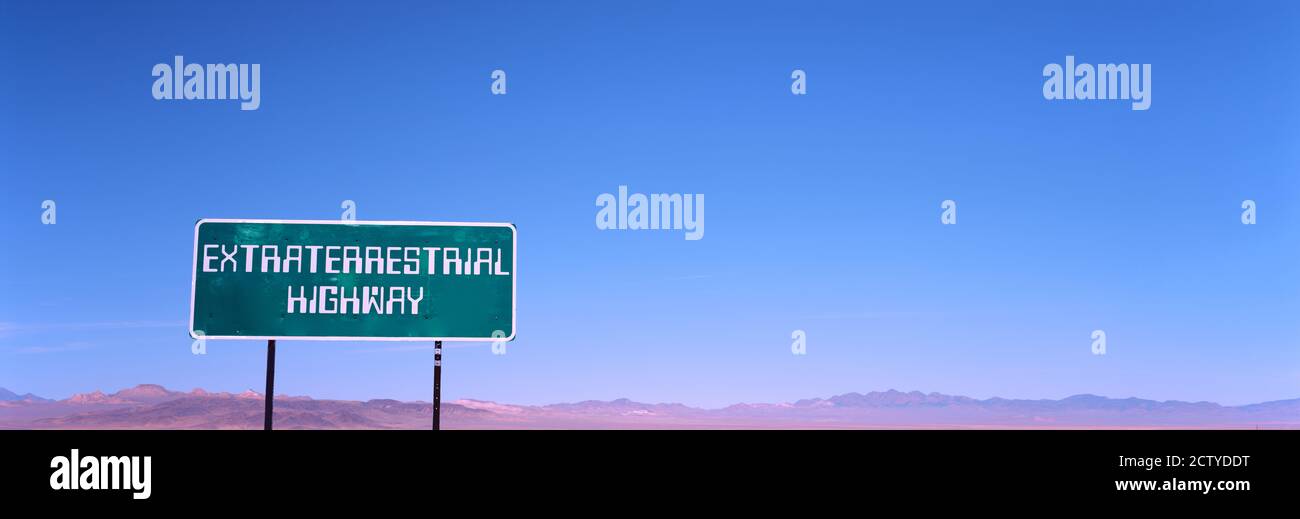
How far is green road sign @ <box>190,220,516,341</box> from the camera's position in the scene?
652 inches

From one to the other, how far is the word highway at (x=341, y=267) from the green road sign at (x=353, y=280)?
0.02 metres

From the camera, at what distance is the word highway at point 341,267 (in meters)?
16.6

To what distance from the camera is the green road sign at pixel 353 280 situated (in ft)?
54.3

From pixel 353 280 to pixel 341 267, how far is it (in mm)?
270

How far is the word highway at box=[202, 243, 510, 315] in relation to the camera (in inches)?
654

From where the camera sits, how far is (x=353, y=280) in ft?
54.6

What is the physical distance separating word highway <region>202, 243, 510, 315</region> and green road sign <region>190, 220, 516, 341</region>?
15 mm

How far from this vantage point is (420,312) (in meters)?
16.7

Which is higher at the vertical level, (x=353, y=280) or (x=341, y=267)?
(x=341, y=267)
